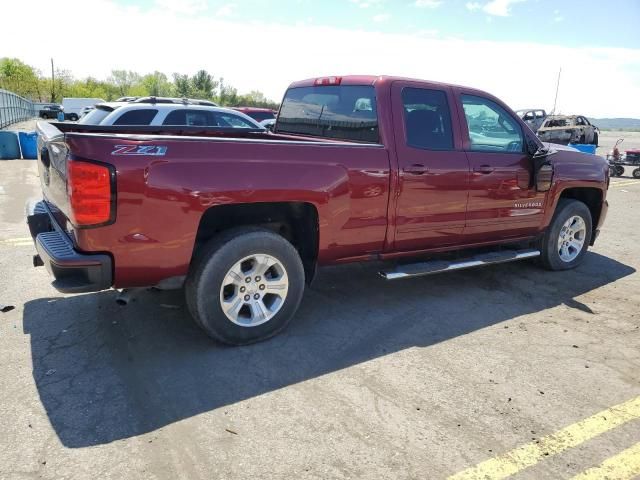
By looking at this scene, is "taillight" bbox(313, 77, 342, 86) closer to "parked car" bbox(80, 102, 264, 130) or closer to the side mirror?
the side mirror

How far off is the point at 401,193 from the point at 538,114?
2227cm

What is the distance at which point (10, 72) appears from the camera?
64562 millimetres

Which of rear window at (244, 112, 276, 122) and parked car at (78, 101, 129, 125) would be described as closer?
parked car at (78, 101, 129, 125)

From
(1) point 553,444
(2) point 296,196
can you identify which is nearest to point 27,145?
(2) point 296,196

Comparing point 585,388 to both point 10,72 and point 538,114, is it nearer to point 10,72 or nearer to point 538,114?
point 538,114

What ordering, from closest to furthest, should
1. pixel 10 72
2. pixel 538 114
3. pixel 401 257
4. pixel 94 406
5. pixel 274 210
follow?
pixel 94 406, pixel 274 210, pixel 401 257, pixel 538 114, pixel 10 72

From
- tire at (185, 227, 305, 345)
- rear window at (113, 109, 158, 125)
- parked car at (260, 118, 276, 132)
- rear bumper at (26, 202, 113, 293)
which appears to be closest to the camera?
rear bumper at (26, 202, 113, 293)

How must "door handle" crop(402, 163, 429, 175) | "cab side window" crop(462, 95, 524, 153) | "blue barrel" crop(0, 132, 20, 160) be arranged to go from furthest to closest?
→ "blue barrel" crop(0, 132, 20, 160), "cab side window" crop(462, 95, 524, 153), "door handle" crop(402, 163, 429, 175)

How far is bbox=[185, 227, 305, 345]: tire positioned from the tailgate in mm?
956

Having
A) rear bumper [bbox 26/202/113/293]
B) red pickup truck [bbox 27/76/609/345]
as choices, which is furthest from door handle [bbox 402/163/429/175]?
rear bumper [bbox 26/202/113/293]

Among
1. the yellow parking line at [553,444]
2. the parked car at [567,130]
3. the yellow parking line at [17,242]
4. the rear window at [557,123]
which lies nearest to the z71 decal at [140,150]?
the yellow parking line at [553,444]

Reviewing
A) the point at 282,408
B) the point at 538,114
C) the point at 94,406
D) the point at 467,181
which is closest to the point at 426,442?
the point at 282,408

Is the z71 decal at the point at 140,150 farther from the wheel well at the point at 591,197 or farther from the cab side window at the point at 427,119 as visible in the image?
the wheel well at the point at 591,197

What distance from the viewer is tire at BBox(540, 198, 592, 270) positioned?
5605 mm
